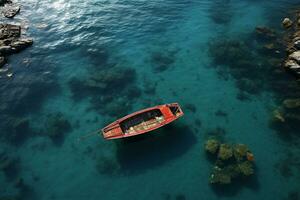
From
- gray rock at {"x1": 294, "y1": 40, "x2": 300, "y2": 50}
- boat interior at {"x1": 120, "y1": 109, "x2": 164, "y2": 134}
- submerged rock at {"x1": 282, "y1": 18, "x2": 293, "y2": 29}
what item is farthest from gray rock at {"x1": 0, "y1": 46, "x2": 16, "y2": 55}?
submerged rock at {"x1": 282, "y1": 18, "x2": 293, "y2": 29}

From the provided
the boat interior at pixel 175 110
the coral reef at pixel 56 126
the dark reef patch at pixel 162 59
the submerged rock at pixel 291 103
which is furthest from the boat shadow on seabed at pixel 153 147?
the submerged rock at pixel 291 103

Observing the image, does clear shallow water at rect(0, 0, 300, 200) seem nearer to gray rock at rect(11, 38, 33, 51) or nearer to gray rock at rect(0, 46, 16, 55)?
gray rock at rect(11, 38, 33, 51)

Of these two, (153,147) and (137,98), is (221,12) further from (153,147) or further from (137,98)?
(153,147)

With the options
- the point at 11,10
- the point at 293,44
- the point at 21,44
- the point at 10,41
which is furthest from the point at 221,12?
the point at 11,10

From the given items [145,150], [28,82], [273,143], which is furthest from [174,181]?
[28,82]

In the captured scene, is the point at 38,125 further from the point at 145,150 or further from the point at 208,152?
the point at 208,152

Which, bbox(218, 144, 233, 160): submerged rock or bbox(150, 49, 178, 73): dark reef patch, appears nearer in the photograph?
bbox(218, 144, 233, 160): submerged rock

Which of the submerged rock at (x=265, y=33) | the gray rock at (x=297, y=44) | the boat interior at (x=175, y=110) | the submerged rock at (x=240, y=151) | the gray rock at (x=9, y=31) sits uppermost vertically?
the gray rock at (x=297, y=44)

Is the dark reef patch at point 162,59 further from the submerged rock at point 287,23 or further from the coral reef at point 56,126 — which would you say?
the submerged rock at point 287,23
